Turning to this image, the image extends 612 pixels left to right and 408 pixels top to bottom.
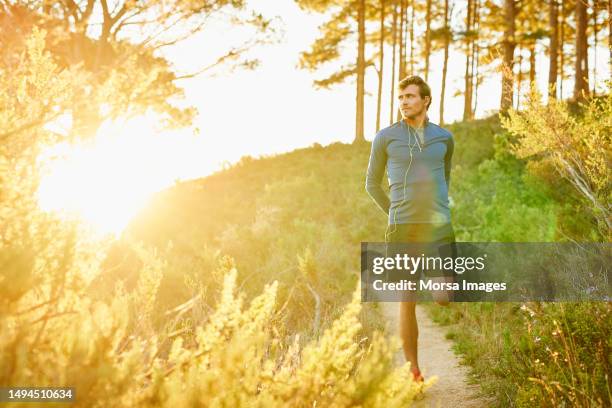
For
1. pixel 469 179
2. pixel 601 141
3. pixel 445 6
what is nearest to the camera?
pixel 601 141

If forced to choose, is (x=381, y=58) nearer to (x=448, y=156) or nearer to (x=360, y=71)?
(x=360, y=71)

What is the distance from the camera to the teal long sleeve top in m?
3.97

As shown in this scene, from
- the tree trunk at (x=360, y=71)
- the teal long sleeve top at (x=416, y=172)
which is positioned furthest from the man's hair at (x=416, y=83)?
the tree trunk at (x=360, y=71)

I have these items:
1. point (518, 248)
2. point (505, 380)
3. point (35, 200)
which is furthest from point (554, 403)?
point (518, 248)

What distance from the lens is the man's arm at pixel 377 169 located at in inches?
164

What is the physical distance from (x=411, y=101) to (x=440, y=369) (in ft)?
8.44

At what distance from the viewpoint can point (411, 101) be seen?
13.2 ft

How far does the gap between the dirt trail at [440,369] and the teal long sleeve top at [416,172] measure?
54.0 inches

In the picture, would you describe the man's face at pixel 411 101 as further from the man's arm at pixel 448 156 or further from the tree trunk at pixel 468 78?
the tree trunk at pixel 468 78

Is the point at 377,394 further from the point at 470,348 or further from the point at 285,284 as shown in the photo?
the point at 285,284

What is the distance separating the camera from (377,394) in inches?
77.7

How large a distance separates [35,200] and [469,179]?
42.6 ft

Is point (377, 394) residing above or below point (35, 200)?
below

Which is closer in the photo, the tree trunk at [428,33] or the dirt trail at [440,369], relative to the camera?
the dirt trail at [440,369]
